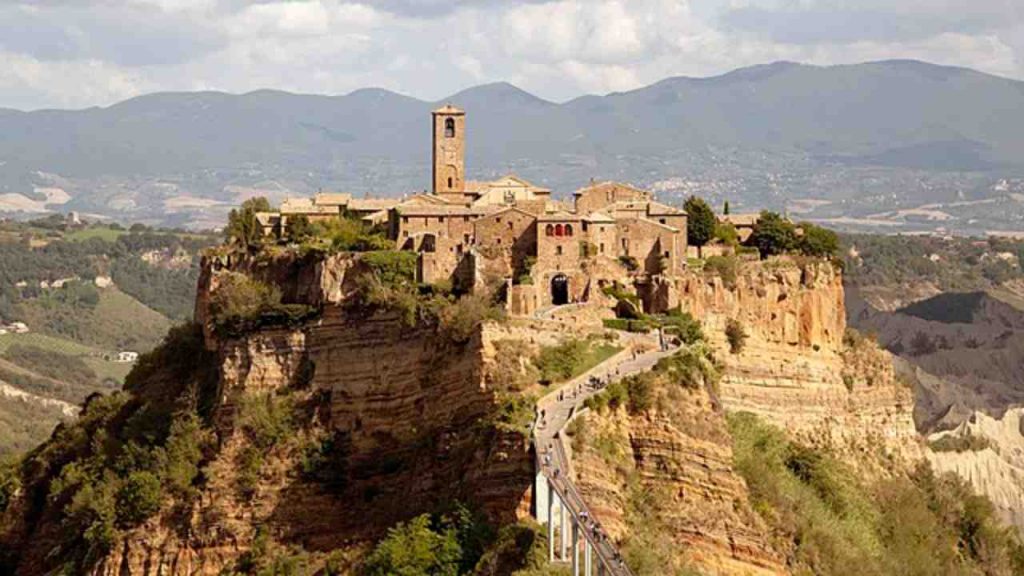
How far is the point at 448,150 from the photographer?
55.3m

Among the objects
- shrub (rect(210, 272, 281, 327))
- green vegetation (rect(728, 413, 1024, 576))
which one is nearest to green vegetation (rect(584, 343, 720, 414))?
green vegetation (rect(728, 413, 1024, 576))

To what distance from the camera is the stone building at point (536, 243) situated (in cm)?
4659

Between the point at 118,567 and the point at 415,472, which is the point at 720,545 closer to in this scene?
the point at 415,472

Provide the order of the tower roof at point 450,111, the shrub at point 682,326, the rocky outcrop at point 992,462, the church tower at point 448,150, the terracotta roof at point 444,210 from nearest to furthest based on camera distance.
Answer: the shrub at point 682,326 → the terracotta roof at point 444,210 → the church tower at point 448,150 → the tower roof at point 450,111 → the rocky outcrop at point 992,462

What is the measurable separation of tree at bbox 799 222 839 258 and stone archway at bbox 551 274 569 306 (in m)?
10.4

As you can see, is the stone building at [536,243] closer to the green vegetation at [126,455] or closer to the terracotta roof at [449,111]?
the terracotta roof at [449,111]

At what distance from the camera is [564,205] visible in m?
54.9

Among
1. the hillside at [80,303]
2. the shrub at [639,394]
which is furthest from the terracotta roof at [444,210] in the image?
the hillside at [80,303]

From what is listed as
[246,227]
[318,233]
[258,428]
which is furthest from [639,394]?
[246,227]

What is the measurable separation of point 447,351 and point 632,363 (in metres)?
4.12

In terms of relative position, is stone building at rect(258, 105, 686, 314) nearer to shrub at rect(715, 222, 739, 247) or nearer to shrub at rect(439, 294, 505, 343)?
shrub at rect(439, 294, 505, 343)

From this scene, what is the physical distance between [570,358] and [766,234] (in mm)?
14008

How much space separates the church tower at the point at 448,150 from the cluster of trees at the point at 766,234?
21.3ft

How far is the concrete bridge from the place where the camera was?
33844 mm
